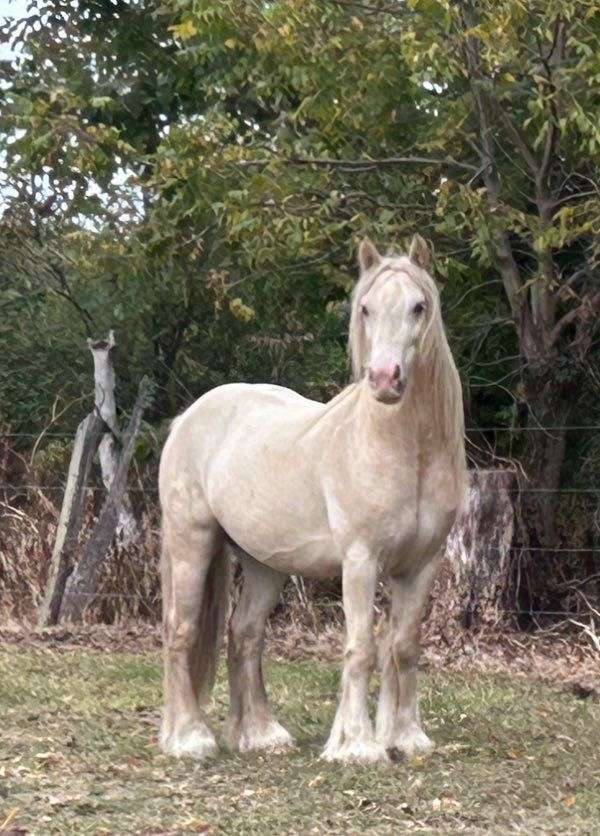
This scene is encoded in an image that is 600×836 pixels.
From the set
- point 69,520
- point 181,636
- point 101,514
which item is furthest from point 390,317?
point 69,520

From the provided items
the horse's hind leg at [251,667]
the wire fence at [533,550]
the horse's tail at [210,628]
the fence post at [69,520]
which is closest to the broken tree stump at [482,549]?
the wire fence at [533,550]

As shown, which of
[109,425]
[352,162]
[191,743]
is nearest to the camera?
[191,743]

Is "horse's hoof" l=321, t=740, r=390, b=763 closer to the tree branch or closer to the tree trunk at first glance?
the tree trunk

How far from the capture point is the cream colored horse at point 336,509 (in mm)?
6668

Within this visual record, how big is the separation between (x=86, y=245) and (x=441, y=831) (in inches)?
304

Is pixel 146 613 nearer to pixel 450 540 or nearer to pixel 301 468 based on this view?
pixel 450 540

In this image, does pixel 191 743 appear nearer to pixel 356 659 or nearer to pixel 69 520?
pixel 356 659

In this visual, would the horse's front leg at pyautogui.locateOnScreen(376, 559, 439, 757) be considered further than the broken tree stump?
No

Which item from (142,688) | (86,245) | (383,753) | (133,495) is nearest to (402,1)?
(86,245)

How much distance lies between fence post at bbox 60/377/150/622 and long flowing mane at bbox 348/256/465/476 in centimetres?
531

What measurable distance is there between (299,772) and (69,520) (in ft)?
19.2

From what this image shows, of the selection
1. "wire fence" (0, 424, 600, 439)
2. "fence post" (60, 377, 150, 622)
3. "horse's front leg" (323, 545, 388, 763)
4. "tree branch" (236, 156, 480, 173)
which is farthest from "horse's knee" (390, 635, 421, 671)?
"fence post" (60, 377, 150, 622)

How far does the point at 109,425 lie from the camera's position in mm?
12555

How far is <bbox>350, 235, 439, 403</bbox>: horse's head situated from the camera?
6316 millimetres
